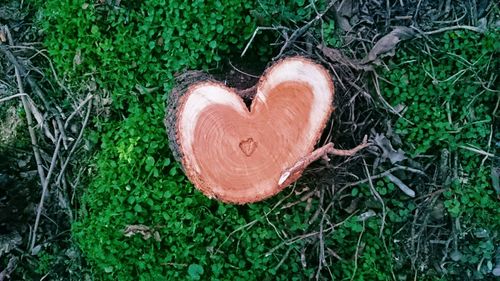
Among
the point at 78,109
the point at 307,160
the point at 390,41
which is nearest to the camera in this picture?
the point at 307,160

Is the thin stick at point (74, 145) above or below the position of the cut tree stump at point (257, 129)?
below

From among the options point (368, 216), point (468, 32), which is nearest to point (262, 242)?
point (368, 216)

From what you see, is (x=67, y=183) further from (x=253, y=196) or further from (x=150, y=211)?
(x=253, y=196)

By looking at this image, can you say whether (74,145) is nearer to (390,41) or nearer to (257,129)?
(257,129)

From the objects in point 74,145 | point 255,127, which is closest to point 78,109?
point 74,145

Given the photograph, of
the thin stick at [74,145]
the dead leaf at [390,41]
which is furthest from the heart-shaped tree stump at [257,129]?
the thin stick at [74,145]

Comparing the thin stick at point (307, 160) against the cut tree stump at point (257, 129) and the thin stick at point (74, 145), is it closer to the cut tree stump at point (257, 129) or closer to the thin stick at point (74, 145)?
the cut tree stump at point (257, 129)
